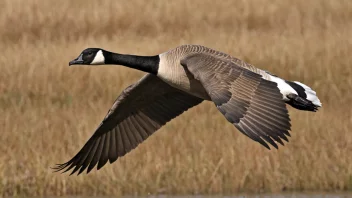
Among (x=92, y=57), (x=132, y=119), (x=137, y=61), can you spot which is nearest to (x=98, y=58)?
(x=92, y=57)

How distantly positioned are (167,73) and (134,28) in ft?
26.3

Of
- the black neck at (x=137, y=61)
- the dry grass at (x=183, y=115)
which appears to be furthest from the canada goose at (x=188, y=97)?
the dry grass at (x=183, y=115)

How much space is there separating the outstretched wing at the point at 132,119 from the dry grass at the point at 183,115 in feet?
0.71

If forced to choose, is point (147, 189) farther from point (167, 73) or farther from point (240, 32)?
point (240, 32)

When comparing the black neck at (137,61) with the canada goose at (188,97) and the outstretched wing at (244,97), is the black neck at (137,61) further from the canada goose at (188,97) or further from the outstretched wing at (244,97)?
the outstretched wing at (244,97)

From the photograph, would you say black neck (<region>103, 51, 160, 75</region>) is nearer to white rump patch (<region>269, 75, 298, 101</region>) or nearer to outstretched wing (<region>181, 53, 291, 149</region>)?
outstretched wing (<region>181, 53, 291, 149</region>)

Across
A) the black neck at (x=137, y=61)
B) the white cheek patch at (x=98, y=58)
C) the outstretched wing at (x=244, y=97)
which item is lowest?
the outstretched wing at (x=244, y=97)

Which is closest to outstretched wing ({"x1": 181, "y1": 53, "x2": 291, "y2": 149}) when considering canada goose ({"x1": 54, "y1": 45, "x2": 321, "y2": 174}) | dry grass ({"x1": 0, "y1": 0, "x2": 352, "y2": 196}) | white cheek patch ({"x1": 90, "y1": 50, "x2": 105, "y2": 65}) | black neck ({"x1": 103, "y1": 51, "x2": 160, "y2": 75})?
canada goose ({"x1": 54, "y1": 45, "x2": 321, "y2": 174})

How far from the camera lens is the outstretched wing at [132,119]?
907 centimetres

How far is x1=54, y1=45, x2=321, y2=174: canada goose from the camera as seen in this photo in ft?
23.6

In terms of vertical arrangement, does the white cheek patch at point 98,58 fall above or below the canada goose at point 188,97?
above

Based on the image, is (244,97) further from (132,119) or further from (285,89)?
(132,119)

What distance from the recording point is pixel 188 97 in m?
9.43

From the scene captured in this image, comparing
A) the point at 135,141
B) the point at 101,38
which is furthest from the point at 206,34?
the point at 135,141
